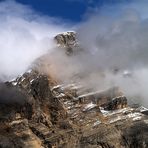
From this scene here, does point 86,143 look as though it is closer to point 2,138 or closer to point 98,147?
point 98,147

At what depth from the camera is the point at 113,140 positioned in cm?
19538

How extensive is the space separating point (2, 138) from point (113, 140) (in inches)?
1064

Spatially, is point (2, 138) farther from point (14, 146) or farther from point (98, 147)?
point (98, 147)

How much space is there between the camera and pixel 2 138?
19200 centimetres

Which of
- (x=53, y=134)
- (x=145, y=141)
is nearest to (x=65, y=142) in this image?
(x=53, y=134)

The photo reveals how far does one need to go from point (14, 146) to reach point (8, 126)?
896 cm

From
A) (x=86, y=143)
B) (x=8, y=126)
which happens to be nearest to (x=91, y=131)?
(x=86, y=143)

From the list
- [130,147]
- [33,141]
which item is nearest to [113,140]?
[130,147]

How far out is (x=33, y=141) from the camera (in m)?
194

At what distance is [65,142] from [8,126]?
15.0 metres

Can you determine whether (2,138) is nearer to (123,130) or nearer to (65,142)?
(65,142)

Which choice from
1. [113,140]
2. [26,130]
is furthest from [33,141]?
[113,140]

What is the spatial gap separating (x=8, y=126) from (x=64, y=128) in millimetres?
13973

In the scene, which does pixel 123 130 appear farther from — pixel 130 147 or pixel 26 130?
pixel 26 130
